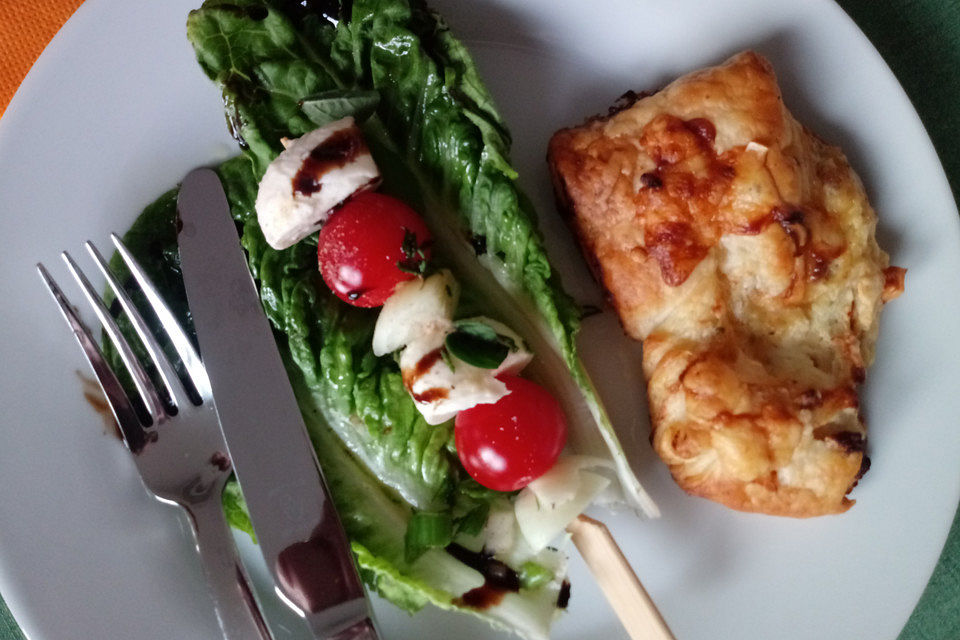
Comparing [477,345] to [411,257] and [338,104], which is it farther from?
[338,104]

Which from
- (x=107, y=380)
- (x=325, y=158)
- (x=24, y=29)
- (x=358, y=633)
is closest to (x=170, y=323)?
(x=107, y=380)

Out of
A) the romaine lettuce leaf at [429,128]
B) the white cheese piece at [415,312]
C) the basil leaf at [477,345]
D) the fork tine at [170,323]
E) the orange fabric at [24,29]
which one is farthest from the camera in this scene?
the orange fabric at [24,29]

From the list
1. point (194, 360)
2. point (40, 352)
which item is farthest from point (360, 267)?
point (40, 352)

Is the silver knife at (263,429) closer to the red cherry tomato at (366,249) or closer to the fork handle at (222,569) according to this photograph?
the fork handle at (222,569)

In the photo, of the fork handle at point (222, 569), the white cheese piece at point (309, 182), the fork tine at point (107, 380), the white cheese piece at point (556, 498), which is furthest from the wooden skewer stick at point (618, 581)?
the fork tine at point (107, 380)

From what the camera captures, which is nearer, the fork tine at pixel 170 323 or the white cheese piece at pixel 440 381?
the white cheese piece at pixel 440 381

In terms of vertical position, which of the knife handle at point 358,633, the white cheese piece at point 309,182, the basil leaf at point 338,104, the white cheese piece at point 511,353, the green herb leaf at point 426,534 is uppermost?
the basil leaf at point 338,104

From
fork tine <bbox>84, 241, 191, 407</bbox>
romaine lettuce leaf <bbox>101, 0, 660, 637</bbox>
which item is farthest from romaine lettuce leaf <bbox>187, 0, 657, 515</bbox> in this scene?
fork tine <bbox>84, 241, 191, 407</bbox>
